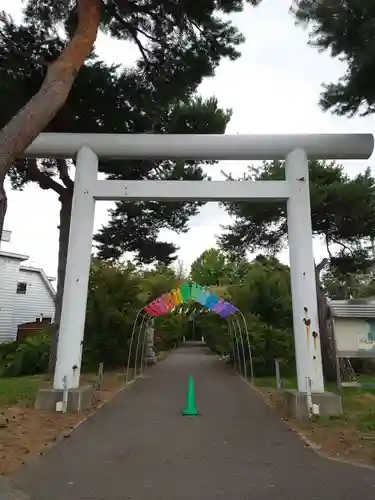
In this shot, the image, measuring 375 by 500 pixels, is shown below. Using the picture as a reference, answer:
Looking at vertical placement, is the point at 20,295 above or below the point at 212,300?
above

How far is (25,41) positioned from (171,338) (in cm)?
3059

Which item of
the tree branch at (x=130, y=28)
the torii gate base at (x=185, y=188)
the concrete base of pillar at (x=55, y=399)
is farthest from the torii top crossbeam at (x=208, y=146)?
the concrete base of pillar at (x=55, y=399)

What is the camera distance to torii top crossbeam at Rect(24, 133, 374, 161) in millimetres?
9109

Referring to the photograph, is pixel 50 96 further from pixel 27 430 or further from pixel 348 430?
pixel 348 430

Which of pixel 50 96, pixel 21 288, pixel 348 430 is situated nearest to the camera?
pixel 50 96

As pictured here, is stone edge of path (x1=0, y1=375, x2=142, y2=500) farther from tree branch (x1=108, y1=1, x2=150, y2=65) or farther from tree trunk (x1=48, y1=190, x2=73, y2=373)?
tree branch (x1=108, y1=1, x2=150, y2=65)

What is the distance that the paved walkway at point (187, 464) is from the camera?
421 cm

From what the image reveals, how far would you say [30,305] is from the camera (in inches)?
1113

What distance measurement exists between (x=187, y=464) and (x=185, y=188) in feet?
17.5

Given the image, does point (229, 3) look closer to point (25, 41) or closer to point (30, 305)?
point (25, 41)

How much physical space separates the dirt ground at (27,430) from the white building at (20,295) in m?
17.8

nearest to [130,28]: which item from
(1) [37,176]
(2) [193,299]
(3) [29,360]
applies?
(1) [37,176]

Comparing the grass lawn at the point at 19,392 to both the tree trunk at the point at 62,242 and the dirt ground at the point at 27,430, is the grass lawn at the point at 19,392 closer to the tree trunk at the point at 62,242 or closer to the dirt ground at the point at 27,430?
the dirt ground at the point at 27,430

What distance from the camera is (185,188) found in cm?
905
